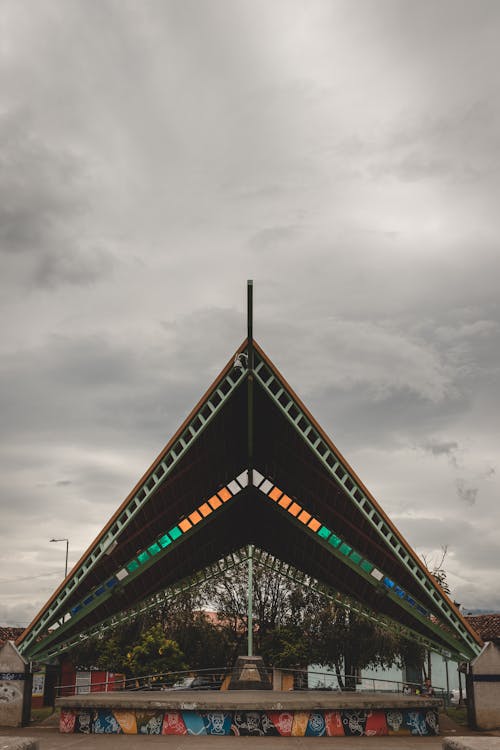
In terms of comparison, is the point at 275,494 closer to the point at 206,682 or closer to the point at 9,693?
the point at 9,693

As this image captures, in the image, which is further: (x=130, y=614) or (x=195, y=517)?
(x=130, y=614)

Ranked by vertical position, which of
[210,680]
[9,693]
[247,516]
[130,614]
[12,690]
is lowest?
[210,680]

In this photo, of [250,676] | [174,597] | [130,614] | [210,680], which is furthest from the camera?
[210,680]

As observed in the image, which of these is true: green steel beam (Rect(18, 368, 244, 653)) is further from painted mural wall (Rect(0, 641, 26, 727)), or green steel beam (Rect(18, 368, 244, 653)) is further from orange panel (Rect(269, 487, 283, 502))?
orange panel (Rect(269, 487, 283, 502))

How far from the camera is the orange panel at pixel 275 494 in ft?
113

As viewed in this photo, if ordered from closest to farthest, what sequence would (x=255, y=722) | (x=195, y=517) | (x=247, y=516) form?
(x=255, y=722) → (x=195, y=517) → (x=247, y=516)

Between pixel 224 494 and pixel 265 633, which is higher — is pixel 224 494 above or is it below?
above

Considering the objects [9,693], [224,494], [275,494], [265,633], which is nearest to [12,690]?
[9,693]

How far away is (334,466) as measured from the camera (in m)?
26.6

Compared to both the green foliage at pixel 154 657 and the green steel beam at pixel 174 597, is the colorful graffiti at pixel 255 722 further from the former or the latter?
the green foliage at pixel 154 657

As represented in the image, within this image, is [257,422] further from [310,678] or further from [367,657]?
[310,678]

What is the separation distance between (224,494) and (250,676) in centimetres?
918

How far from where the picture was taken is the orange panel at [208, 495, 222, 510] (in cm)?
3341

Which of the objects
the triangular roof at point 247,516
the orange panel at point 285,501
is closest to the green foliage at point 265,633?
the triangular roof at point 247,516
